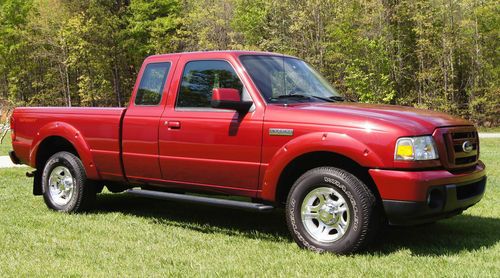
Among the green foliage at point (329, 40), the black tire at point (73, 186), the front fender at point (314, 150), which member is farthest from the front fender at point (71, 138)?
the green foliage at point (329, 40)

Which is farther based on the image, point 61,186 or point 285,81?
point 61,186

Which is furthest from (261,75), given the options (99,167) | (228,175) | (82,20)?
(82,20)

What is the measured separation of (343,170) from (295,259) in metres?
0.91

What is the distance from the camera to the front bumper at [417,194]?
4.66 metres

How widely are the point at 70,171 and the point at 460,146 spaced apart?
15.7 ft

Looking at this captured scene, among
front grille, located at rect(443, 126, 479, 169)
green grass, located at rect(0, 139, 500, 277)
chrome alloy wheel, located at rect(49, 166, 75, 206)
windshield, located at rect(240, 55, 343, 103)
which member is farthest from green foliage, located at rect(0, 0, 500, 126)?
front grille, located at rect(443, 126, 479, 169)

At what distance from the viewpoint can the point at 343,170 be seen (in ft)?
16.6

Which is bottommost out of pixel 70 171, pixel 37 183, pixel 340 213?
pixel 37 183

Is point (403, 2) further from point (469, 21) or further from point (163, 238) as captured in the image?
point (163, 238)

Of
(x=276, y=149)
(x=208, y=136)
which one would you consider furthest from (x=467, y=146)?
(x=208, y=136)

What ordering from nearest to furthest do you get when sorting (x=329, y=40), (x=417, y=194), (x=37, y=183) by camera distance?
1. (x=417, y=194)
2. (x=37, y=183)
3. (x=329, y=40)

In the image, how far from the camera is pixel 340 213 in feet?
16.6

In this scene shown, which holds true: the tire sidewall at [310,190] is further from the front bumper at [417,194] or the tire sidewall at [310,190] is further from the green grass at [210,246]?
the front bumper at [417,194]

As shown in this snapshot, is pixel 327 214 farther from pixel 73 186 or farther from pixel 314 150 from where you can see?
pixel 73 186
